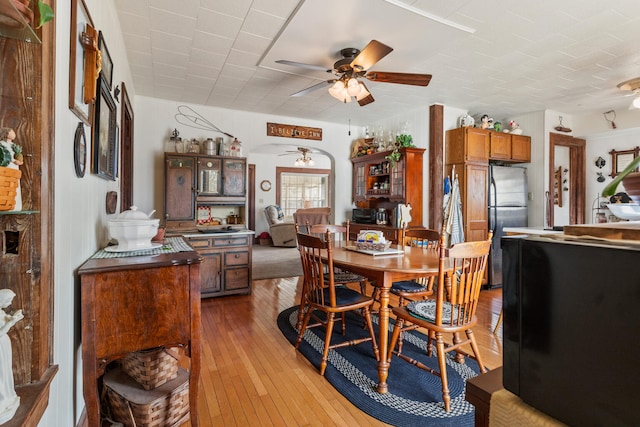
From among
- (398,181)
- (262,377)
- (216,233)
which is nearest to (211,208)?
(216,233)

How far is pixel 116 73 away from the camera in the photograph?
2.60 metres

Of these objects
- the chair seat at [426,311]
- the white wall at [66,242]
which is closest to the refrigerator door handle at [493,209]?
the chair seat at [426,311]

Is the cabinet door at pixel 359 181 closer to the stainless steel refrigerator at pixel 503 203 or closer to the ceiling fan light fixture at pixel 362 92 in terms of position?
the stainless steel refrigerator at pixel 503 203

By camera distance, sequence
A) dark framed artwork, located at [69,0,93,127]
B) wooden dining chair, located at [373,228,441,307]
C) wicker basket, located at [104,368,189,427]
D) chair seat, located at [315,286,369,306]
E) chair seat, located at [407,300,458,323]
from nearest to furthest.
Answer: dark framed artwork, located at [69,0,93,127]
wicker basket, located at [104,368,189,427]
chair seat, located at [407,300,458,323]
chair seat, located at [315,286,369,306]
wooden dining chair, located at [373,228,441,307]

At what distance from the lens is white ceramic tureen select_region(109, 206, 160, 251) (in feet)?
5.95

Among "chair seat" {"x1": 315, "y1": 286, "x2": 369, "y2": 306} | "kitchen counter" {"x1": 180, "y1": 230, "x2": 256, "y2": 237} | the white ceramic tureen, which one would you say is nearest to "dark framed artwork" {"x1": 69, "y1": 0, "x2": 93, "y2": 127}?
the white ceramic tureen

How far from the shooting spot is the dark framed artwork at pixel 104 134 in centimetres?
184

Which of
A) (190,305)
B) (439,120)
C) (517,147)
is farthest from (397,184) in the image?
(190,305)

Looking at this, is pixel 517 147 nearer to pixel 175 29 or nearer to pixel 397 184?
pixel 397 184

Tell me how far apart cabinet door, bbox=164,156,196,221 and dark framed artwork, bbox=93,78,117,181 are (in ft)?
5.59

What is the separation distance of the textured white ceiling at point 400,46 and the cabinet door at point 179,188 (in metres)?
0.91

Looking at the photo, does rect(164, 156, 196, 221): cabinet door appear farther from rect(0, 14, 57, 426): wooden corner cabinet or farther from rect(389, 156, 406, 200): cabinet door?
rect(0, 14, 57, 426): wooden corner cabinet

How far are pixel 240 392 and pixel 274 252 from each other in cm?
562

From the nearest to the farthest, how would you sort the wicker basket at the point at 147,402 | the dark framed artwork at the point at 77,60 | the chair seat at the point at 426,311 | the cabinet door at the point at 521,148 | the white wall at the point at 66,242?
the white wall at the point at 66,242 → the dark framed artwork at the point at 77,60 → the wicker basket at the point at 147,402 → the chair seat at the point at 426,311 → the cabinet door at the point at 521,148
